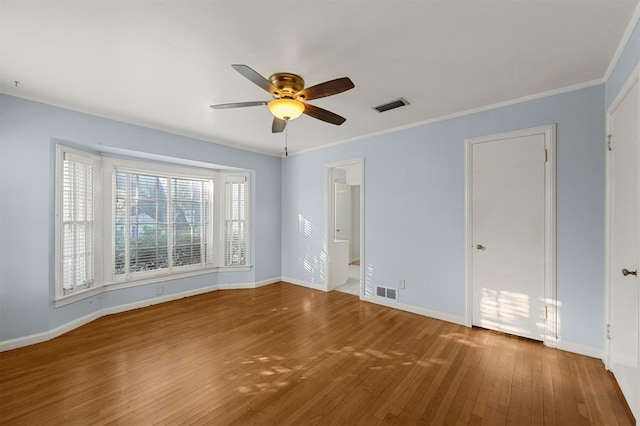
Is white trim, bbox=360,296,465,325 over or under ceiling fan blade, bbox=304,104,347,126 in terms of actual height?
under

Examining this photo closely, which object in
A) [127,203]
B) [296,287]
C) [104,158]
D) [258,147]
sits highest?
[258,147]

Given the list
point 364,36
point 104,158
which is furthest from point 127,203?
point 364,36

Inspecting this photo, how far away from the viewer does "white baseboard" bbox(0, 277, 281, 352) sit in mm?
2750

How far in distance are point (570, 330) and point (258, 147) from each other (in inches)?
191

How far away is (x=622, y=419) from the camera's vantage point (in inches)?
70.3

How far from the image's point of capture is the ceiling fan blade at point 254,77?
1.71 m

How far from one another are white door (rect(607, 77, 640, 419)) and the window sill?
4693mm

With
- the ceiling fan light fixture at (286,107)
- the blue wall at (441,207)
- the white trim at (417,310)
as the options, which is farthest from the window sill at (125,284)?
the ceiling fan light fixture at (286,107)

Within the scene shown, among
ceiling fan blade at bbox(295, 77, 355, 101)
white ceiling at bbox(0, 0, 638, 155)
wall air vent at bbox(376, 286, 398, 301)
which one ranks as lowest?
wall air vent at bbox(376, 286, 398, 301)

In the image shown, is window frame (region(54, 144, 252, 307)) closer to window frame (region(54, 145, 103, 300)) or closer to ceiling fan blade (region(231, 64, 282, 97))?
window frame (region(54, 145, 103, 300))

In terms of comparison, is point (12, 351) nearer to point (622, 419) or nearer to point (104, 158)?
point (104, 158)

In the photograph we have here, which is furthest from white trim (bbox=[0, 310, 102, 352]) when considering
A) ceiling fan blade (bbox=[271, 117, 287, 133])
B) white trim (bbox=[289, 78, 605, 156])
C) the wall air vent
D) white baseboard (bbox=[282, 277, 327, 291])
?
white trim (bbox=[289, 78, 605, 156])

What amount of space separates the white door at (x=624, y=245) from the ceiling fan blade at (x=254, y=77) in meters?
2.43

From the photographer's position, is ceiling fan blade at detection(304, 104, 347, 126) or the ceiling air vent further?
the ceiling air vent
